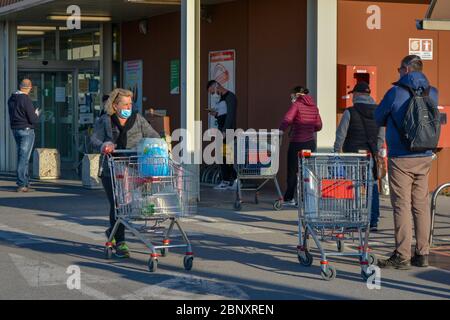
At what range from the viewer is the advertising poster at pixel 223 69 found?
63.8 feet

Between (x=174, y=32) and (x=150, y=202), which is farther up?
(x=174, y=32)

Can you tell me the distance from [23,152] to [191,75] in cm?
418

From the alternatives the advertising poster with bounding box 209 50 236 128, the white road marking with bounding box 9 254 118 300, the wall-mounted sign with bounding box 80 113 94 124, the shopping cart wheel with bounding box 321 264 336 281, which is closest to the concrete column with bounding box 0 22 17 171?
the wall-mounted sign with bounding box 80 113 94 124

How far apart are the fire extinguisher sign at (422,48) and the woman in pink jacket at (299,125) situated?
133 inches

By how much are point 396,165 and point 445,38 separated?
8.71 metres

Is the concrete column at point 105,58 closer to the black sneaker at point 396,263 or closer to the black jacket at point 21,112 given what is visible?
the black jacket at point 21,112

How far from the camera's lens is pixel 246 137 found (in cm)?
1494

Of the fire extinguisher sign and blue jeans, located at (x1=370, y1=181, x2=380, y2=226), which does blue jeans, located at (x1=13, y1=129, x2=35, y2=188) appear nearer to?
the fire extinguisher sign

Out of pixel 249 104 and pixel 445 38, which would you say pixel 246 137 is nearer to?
pixel 249 104

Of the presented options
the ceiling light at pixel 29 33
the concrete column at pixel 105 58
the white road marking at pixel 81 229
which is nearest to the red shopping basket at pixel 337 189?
the white road marking at pixel 81 229

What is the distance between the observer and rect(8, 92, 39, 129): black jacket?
58.8 ft

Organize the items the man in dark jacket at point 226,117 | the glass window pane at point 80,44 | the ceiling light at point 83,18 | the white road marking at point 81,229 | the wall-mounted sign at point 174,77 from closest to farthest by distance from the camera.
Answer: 1. the white road marking at point 81,229
2. the man in dark jacket at point 226,117
3. the wall-mounted sign at point 174,77
4. the ceiling light at point 83,18
5. the glass window pane at point 80,44

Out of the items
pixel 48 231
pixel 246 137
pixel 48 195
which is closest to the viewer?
pixel 48 231
